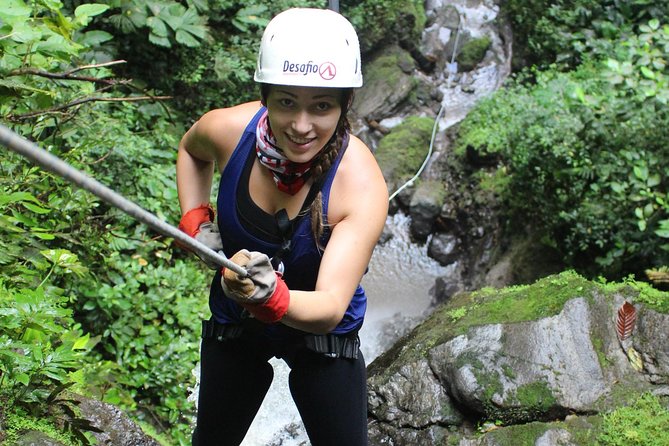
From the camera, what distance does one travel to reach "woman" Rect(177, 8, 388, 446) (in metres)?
1.97

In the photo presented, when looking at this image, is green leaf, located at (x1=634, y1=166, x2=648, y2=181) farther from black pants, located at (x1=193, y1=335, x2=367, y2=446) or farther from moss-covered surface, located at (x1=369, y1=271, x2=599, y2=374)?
black pants, located at (x1=193, y1=335, x2=367, y2=446)

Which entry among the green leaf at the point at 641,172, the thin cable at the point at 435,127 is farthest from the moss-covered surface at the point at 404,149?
the green leaf at the point at 641,172

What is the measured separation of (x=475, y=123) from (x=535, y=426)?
223 inches

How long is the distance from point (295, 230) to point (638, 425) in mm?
2094

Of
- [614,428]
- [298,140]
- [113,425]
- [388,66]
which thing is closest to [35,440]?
[113,425]

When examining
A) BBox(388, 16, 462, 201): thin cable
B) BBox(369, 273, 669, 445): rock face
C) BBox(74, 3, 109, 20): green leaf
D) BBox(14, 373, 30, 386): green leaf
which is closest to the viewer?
BBox(14, 373, 30, 386): green leaf

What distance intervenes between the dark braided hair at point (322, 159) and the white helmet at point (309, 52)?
0.06 metres

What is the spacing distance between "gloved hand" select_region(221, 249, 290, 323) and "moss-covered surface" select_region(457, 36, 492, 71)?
911 cm

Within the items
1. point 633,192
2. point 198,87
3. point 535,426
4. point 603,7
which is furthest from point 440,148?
point 535,426

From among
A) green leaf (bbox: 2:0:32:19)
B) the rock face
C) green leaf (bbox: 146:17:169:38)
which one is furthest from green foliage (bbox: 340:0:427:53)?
green leaf (bbox: 2:0:32:19)

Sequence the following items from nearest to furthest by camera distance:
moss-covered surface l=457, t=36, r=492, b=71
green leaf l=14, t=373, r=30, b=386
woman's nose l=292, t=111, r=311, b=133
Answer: woman's nose l=292, t=111, r=311, b=133
green leaf l=14, t=373, r=30, b=386
moss-covered surface l=457, t=36, r=492, b=71

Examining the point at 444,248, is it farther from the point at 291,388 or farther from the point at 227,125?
the point at 227,125

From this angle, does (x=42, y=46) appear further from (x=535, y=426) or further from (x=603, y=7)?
(x=603, y=7)

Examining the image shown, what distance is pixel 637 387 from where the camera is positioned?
342 centimetres
